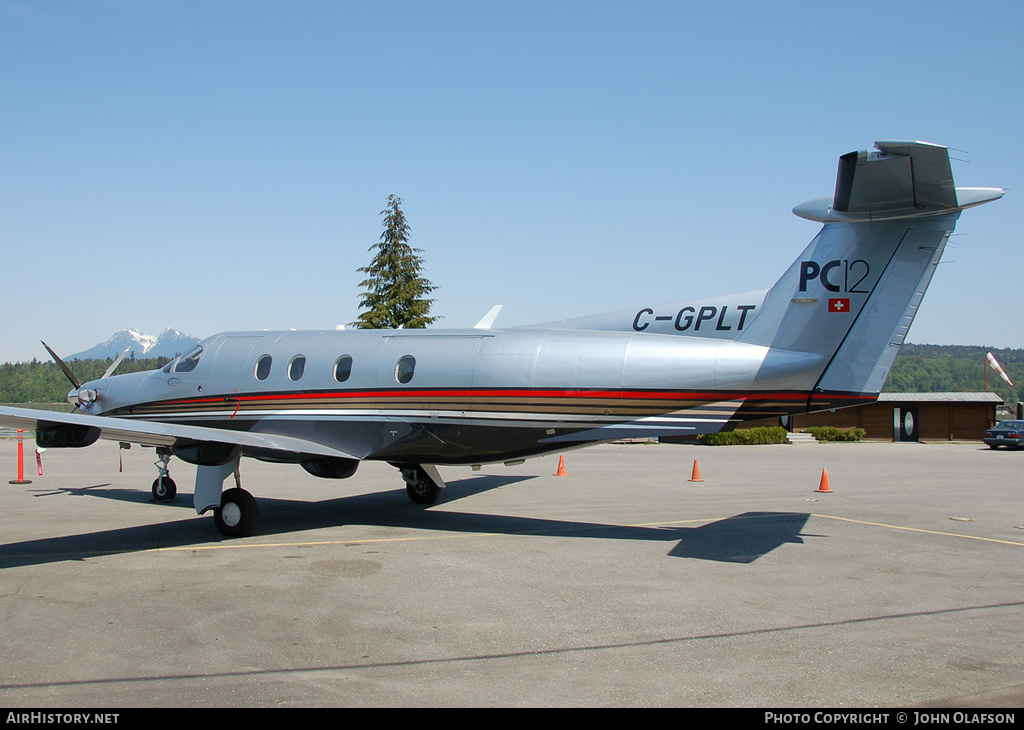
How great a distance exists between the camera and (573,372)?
447 inches

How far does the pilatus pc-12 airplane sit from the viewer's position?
9.84 m

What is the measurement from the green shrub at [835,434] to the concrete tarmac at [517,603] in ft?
88.2

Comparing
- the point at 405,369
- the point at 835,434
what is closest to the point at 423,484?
the point at 405,369

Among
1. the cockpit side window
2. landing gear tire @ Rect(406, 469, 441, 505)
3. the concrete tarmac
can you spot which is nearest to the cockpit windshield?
the cockpit side window

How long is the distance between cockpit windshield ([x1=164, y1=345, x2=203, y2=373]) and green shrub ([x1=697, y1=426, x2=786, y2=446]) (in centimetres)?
2735

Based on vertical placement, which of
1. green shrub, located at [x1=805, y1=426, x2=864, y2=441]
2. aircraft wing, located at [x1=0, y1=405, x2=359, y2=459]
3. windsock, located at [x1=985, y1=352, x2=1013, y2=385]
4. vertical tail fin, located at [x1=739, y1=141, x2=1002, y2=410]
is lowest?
green shrub, located at [x1=805, y1=426, x2=864, y2=441]

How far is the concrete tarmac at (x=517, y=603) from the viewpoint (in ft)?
18.0

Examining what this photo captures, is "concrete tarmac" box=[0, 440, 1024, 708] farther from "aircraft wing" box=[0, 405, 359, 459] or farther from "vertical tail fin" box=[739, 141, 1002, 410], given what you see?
"vertical tail fin" box=[739, 141, 1002, 410]

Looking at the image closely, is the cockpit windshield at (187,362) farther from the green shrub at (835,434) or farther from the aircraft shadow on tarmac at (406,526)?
the green shrub at (835,434)

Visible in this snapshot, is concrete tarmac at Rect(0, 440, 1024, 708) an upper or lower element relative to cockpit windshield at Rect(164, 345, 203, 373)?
lower

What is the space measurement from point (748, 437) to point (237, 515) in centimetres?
3071

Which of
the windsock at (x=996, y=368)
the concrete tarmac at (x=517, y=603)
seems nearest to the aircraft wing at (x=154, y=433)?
the concrete tarmac at (x=517, y=603)
